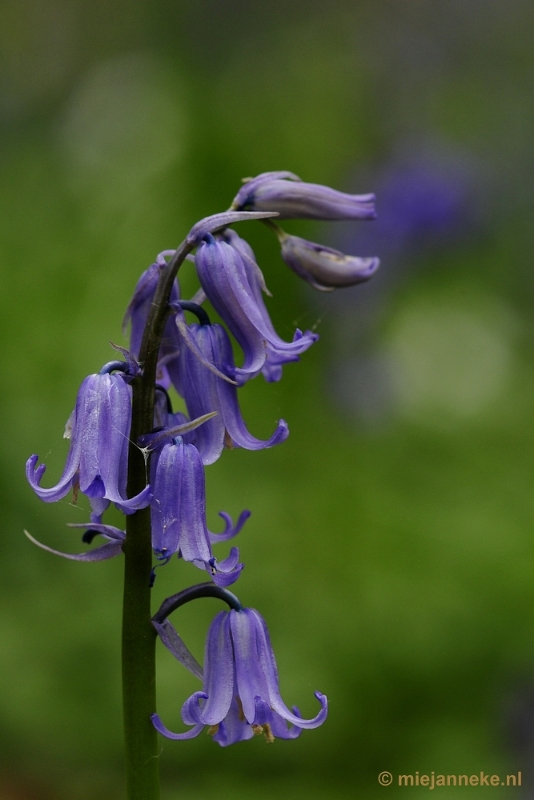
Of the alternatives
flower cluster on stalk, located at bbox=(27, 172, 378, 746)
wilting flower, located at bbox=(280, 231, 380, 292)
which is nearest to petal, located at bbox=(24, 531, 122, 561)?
flower cluster on stalk, located at bbox=(27, 172, 378, 746)

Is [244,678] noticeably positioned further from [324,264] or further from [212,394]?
[324,264]

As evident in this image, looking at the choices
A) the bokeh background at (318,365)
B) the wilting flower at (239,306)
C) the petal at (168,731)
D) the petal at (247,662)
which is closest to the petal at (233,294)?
the wilting flower at (239,306)

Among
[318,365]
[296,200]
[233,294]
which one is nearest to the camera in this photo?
[233,294]

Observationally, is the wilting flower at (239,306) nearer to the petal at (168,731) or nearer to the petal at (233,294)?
the petal at (233,294)

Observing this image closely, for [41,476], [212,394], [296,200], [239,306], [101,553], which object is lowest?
[101,553]

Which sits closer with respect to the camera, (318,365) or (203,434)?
(203,434)

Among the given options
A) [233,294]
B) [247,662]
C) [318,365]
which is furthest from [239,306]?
[318,365]
